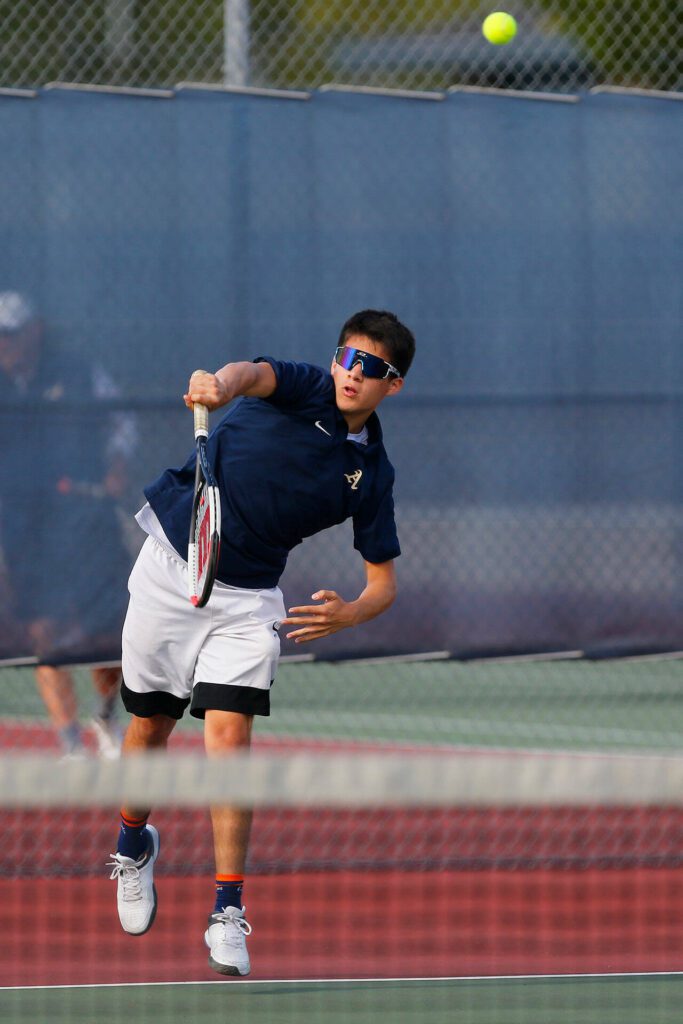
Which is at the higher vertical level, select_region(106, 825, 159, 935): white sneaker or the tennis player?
the tennis player

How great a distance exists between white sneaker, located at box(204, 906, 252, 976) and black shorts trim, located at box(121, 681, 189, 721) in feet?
1.59

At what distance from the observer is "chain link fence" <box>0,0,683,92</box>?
481cm

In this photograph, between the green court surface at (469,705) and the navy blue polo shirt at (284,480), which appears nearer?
the navy blue polo shirt at (284,480)

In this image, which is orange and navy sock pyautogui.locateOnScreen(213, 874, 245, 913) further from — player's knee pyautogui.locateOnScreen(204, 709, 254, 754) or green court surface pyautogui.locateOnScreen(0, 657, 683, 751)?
green court surface pyautogui.locateOnScreen(0, 657, 683, 751)

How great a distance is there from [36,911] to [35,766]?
252 centimetres

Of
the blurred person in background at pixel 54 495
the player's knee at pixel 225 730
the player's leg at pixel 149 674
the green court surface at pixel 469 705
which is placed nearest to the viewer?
the player's knee at pixel 225 730

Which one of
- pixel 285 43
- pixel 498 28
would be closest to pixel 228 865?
pixel 498 28

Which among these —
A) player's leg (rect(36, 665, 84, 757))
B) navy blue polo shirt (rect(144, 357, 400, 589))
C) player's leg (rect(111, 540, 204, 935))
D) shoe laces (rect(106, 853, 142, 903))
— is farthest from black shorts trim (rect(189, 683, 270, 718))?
player's leg (rect(36, 665, 84, 757))

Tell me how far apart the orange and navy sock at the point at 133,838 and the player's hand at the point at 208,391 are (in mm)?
1040

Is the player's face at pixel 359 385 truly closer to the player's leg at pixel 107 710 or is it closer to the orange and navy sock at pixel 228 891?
the orange and navy sock at pixel 228 891

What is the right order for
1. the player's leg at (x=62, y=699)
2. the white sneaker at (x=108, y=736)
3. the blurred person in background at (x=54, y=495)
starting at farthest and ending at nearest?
the white sneaker at (x=108, y=736)
the player's leg at (x=62, y=699)
the blurred person in background at (x=54, y=495)

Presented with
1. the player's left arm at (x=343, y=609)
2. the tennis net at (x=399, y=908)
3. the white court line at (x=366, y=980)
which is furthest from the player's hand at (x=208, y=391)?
the white court line at (x=366, y=980)

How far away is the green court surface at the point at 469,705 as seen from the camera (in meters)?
5.96

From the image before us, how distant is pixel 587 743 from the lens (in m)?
5.89
